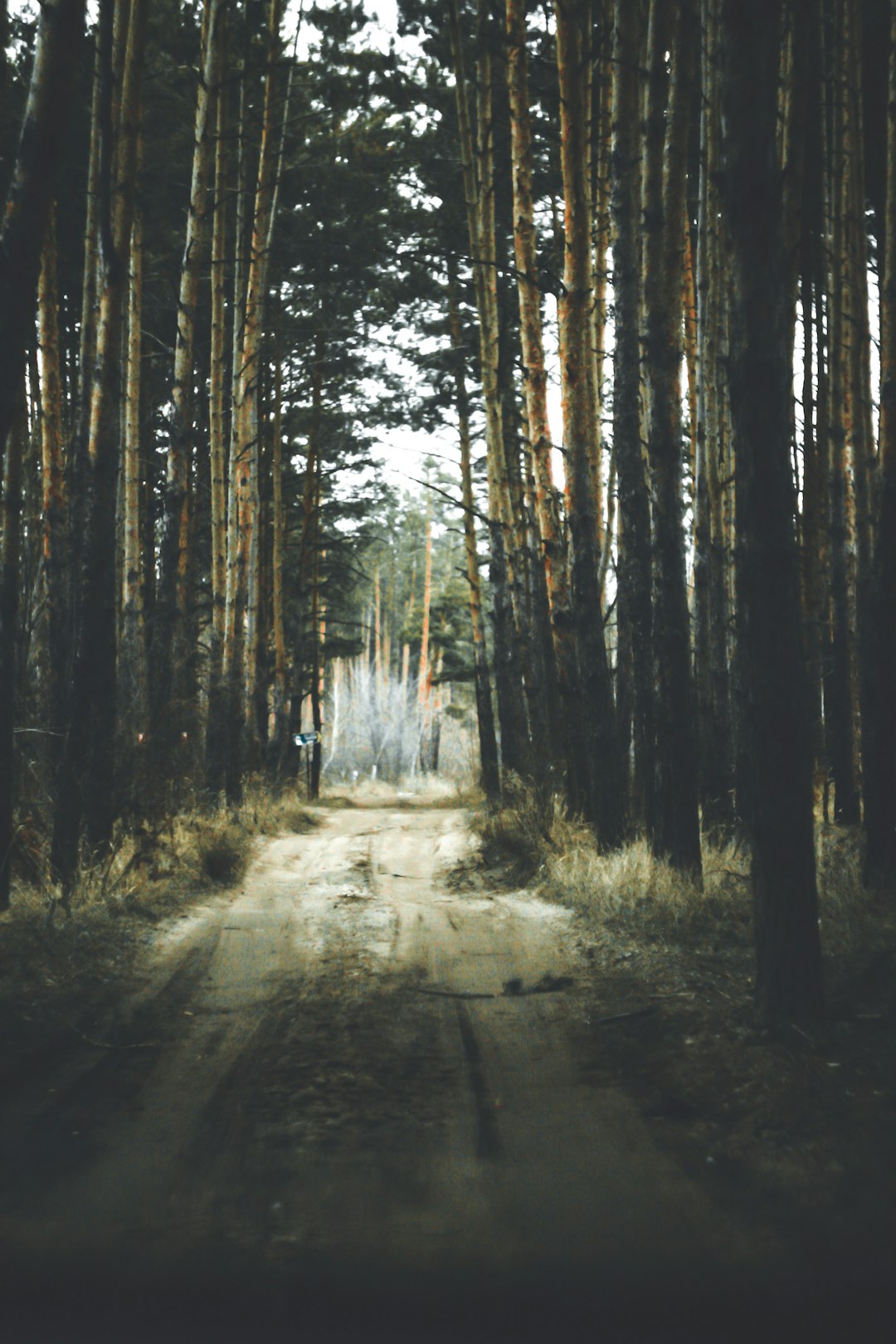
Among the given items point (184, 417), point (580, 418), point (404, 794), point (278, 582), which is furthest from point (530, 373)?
point (404, 794)

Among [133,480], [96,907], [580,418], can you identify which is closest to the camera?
[96,907]

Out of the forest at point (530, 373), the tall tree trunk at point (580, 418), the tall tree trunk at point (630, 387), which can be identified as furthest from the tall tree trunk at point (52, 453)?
the tall tree trunk at point (630, 387)

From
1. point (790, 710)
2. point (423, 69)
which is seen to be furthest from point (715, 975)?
point (423, 69)

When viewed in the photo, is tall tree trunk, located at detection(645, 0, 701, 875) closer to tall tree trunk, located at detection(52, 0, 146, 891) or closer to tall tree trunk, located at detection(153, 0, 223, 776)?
tall tree trunk, located at detection(52, 0, 146, 891)

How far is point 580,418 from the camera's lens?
9.90 m

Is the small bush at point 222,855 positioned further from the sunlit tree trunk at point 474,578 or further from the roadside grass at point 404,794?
the roadside grass at point 404,794

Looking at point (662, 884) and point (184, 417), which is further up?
point (184, 417)

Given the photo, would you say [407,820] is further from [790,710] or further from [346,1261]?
[346,1261]

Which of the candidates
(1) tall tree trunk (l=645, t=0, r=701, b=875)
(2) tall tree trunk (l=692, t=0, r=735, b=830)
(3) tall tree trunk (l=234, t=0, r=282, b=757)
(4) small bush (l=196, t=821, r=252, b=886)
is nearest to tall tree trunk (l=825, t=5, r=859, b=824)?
(2) tall tree trunk (l=692, t=0, r=735, b=830)

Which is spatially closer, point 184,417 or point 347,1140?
point 347,1140

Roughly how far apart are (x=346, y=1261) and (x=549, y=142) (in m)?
15.7

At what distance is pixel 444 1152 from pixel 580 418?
7.65 metres

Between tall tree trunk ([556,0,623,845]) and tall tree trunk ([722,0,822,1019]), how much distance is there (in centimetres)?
515

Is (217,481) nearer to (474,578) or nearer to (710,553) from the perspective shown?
(474,578)
